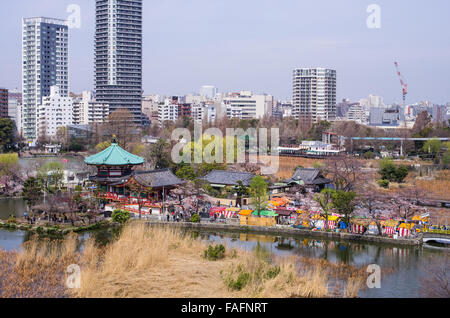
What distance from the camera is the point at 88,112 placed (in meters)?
52.3

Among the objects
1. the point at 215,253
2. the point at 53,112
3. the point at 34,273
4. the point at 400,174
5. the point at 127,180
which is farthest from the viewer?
the point at 53,112

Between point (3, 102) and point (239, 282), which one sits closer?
point (239, 282)

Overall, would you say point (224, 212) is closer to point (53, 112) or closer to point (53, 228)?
point (53, 228)

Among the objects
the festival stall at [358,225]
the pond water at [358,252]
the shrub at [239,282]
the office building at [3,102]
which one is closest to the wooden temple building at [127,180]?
the pond water at [358,252]

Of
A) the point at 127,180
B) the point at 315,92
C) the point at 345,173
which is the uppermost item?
the point at 315,92

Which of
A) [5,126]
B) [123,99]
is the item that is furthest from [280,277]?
[123,99]

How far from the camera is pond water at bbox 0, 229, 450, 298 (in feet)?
39.1

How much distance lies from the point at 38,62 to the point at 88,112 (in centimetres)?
848

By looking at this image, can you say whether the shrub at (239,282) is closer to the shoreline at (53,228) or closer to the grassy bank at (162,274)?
the grassy bank at (162,274)

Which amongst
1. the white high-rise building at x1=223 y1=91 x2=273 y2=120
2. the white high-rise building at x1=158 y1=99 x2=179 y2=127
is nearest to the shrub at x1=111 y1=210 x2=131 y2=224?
the white high-rise building at x1=158 y1=99 x2=179 y2=127

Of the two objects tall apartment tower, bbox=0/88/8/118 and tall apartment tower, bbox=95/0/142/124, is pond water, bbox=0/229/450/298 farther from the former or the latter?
tall apartment tower, bbox=0/88/8/118

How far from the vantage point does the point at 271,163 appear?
105 ft

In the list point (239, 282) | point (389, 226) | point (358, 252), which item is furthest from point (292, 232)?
point (239, 282)

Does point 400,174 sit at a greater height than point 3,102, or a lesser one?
lesser
